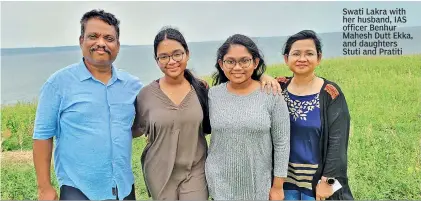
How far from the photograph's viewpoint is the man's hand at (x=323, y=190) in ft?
9.40

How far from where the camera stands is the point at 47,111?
2771 mm

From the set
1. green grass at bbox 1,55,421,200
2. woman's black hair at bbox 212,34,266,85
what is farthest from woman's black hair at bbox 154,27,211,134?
green grass at bbox 1,55,421,200

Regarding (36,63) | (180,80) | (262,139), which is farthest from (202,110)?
(36,63)

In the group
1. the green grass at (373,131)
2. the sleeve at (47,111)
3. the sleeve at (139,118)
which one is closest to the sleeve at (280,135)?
the sleeve at (139,118)

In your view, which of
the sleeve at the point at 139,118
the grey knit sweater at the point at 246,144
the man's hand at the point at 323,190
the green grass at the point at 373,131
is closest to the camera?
the grey knit sweater at the point at 246,144

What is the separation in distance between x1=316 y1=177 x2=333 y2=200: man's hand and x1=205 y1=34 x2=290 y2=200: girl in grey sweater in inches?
9.3

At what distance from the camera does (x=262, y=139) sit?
2.78 meters

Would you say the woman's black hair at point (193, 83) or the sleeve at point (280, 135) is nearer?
the sleeve at point (280, 135)

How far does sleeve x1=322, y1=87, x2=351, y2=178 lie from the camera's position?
2.83 meters

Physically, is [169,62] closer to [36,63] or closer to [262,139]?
[262,139]

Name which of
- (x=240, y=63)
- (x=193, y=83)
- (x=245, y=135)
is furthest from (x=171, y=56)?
→ (x=245, y=135)

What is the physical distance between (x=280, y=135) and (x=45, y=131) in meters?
1.50

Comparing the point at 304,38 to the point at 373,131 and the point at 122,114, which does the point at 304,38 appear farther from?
the point at 373,131

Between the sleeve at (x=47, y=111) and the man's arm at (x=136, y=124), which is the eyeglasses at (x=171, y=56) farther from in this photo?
the sleeve at (x=47, y=111)
